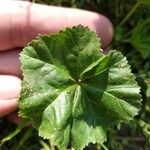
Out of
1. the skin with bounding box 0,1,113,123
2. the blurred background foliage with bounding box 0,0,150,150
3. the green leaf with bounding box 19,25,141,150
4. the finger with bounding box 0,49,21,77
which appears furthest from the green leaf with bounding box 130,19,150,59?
the finger with bounding box 0,49,21,77

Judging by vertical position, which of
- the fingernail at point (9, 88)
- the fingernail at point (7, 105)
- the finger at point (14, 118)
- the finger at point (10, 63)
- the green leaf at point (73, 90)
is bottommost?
the finger at point (14, 118)

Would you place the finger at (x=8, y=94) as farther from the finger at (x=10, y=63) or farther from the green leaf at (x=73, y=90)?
the green leaf at (x=73, y=90)

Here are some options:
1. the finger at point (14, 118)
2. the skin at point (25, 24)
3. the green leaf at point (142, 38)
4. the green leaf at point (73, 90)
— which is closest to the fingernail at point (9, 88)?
the skin at point (25, 24)

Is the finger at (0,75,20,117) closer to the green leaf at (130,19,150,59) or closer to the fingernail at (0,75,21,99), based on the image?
the fingernail at (0,75,21,99)

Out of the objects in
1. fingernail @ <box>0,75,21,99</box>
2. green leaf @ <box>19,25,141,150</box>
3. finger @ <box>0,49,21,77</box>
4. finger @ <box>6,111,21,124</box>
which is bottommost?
finger @ <box>6,111,21,124</box>

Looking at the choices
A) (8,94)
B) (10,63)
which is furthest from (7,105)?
(10,63)

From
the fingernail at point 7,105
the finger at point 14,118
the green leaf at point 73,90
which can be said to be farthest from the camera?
the finger at point 14,118
